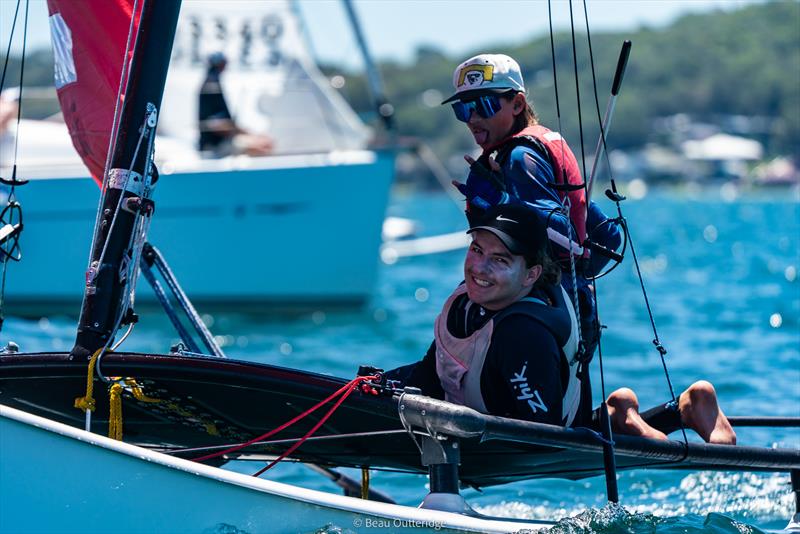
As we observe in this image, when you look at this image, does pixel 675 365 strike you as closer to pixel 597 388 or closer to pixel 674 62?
pixel 597 388

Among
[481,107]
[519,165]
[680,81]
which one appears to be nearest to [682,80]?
[680,81]

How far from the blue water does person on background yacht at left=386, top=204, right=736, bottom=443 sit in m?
0.47

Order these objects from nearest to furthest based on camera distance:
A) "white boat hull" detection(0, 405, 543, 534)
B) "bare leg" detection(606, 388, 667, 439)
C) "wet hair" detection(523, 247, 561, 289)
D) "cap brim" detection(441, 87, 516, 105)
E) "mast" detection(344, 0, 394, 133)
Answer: "white boat hull" detection(0, 405, 543, 534)
"wet hair" detection(523, 247, 561, 289)
"cap brim" detection(441, 87, 516, 105)
"bare leg" detection(606, 388, 667, 439)
"mast" detection(344, 0, 394, 133)

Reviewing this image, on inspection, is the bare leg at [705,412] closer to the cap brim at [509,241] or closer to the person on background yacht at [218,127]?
the cap brim at [509,241]

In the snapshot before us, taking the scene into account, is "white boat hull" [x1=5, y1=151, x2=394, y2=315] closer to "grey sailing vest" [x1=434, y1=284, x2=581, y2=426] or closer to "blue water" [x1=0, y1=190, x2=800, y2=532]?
"blue water" [x1=0, y1=190, x2=800, y2=532]

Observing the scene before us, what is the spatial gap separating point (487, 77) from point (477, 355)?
0.96 metres

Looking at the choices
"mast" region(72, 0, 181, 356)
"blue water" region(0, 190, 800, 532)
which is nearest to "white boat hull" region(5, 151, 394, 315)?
"blue water" region(0, 190, 800, 532)

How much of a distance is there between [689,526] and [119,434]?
6.59ft

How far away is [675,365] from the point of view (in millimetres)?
9938

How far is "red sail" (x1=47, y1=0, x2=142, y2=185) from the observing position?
444cm

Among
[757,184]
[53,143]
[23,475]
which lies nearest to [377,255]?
[53,143]

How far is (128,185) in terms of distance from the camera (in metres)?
3.89

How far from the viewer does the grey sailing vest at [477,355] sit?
373 centimetres

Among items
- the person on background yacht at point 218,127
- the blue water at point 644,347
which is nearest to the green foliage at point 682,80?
the blue water at point 644,347
